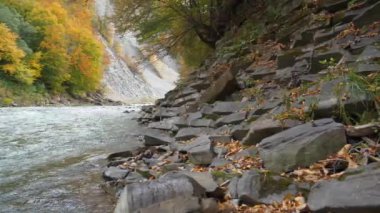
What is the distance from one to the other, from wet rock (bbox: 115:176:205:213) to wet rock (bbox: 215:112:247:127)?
11.4 ft

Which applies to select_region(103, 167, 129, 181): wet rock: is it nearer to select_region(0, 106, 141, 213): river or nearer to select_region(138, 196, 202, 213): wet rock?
select_region(0, 106, 141, 213): river

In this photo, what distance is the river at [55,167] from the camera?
177 inches

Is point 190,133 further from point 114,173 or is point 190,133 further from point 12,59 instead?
point 12,59

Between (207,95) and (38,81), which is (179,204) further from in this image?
(38,81)

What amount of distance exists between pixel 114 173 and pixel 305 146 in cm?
274

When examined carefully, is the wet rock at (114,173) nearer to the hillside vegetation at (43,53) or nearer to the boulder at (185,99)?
the boulder at (185,99)

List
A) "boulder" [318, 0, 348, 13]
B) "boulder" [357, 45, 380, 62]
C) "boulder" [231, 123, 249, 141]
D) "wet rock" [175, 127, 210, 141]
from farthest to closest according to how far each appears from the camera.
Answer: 1. "boulder" [318, 0, 348, 13]
2. "wet rock" [175, 127, 210, 141]
3. "boulder" [231, 123, 249, 141]
4. "boulder" [357, 45, 380, 62]

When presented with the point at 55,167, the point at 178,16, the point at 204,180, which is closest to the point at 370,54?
the point at 204,180

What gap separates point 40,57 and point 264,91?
29.8 metres

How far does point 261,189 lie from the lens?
10.9 ft

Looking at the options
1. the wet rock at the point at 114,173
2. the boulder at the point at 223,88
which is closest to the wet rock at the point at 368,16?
the boulder at the point at 223,88

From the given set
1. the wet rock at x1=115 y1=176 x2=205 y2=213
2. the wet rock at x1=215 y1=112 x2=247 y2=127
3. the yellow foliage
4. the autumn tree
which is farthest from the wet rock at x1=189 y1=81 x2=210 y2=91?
the yellow foliage

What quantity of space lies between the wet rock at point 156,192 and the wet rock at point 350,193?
932mm

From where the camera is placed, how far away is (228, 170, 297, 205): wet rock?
3238mm
